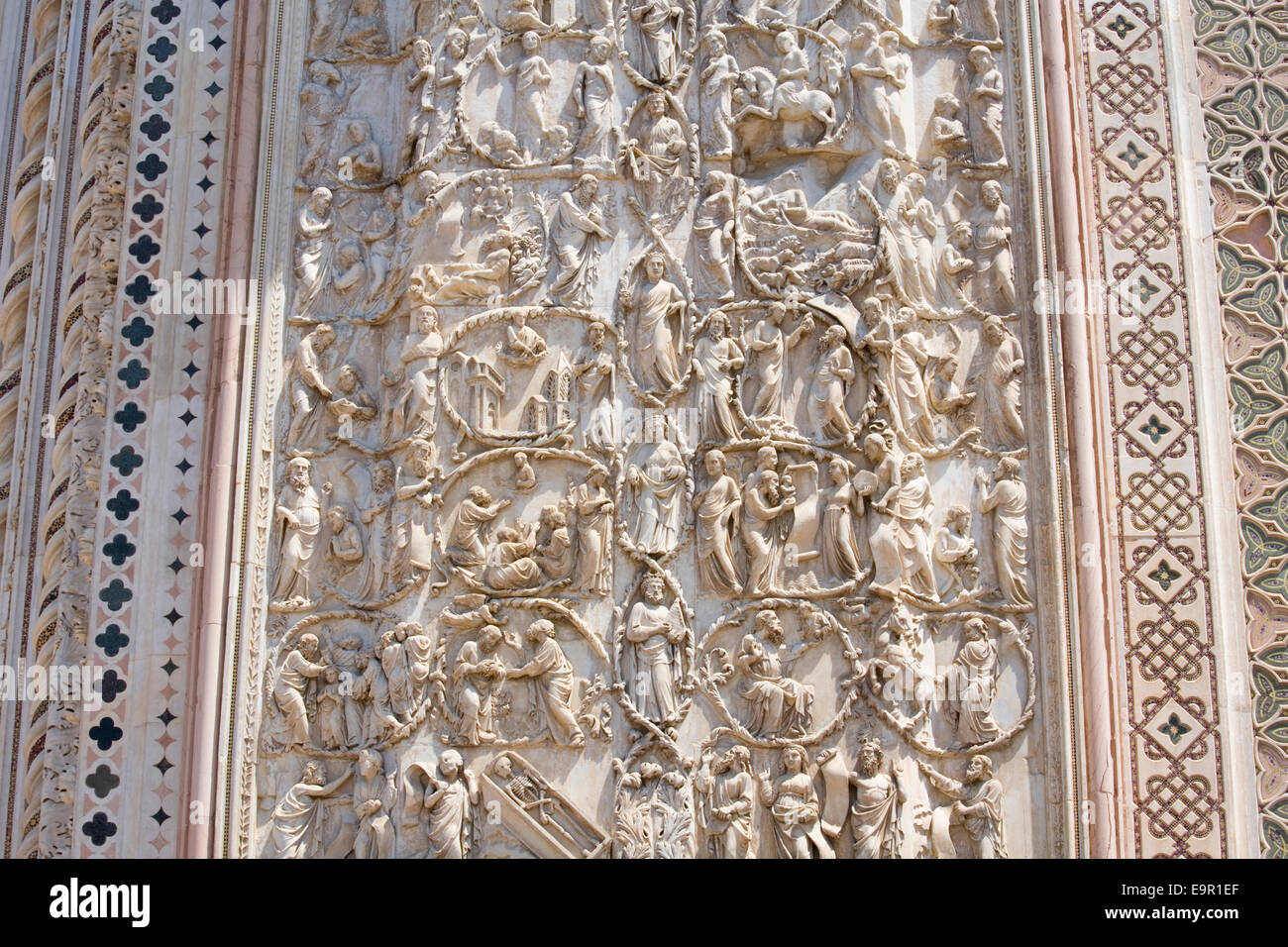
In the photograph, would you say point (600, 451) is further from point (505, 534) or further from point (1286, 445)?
point (1286, 445)

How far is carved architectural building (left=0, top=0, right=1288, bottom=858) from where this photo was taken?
11.6m

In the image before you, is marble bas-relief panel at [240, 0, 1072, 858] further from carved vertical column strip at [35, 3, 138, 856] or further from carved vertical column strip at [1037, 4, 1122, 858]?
carved vertical column strip at [35, 3, 138, 856]

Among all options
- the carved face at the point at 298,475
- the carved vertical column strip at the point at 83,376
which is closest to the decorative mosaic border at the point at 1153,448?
the carved face at the point at 298,475

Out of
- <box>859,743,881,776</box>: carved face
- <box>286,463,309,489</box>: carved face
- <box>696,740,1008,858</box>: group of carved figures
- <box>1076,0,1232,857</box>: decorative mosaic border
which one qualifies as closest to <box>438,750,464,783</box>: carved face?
<box>696,740,1008,858</box>: group of carved figures

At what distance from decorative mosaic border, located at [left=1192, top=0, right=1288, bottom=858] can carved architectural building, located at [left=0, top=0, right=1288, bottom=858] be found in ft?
0.09

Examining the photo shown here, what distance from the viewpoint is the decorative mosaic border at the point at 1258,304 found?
11945 mm

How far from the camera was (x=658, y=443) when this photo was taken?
39.3 ft

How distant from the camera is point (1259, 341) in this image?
41.1 ft

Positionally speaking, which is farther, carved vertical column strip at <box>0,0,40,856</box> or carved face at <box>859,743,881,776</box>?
carved vertical column strip at <box>0,0,40,856</box>

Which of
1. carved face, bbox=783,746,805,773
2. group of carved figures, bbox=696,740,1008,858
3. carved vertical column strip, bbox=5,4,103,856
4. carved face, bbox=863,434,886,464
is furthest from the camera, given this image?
carved face, bbox=863,434,886,464

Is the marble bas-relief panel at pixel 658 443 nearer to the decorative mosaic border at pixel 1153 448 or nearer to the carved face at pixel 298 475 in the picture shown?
the carved face at pixel 298 475

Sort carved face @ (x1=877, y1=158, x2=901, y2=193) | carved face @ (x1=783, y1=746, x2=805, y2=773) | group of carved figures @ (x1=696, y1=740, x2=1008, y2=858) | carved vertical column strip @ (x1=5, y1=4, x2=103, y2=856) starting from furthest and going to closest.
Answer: carved face @ (x1=877, y1=158, x2=901, y2=193)
carved vertical column strip @ (x1=5, y1=4, x2=103, y2=856)
carved face @ (x1=783, y1=746, x2=805, y2=773)
group of carved figures @ (x1=696, y1=740, x2=1008, y2=858)

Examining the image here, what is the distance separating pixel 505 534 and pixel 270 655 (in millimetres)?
1452

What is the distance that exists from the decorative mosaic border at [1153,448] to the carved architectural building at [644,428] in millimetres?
25
